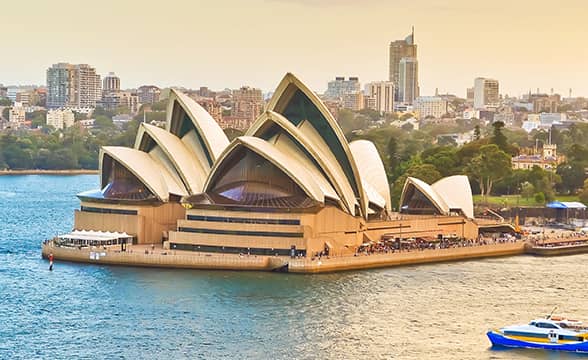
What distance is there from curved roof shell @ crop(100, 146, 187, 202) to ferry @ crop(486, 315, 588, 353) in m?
19.9

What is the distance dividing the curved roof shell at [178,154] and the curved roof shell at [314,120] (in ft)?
13.1

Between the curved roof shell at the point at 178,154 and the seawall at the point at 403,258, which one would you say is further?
the curved roof shell at the point at 178,154

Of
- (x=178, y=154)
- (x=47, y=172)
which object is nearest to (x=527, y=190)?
(x=178, y=154)

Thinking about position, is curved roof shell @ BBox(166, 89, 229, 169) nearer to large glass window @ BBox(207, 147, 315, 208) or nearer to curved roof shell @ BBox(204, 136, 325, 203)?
large glass window @ BBox(207, 147, 315, 208)

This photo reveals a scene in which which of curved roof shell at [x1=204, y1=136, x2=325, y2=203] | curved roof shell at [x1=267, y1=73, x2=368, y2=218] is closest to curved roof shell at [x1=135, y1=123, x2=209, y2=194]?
curved roof shell at [x1=204, y1=136, x2=325, y2=203]

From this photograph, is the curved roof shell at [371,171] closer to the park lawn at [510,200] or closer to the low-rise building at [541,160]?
the park lawn at [510,200]

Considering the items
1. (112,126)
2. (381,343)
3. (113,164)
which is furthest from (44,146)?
(381,343)

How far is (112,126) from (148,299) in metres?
146

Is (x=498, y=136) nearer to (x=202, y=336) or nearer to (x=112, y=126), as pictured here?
(x=202, y=336)

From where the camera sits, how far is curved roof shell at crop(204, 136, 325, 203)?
49.2 meters

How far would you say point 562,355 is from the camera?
1367 inches

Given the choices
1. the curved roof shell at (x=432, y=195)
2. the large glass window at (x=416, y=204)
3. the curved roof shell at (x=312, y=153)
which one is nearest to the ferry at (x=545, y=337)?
the curved roof shell at (x=312, y=153)

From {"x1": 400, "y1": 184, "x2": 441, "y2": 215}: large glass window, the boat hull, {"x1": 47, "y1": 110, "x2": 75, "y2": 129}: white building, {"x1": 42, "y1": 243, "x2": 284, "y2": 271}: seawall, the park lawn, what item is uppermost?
{"x1": 47, "y1": 110, "x2": 75, "y2": 129}: white building

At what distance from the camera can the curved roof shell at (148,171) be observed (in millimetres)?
52250
